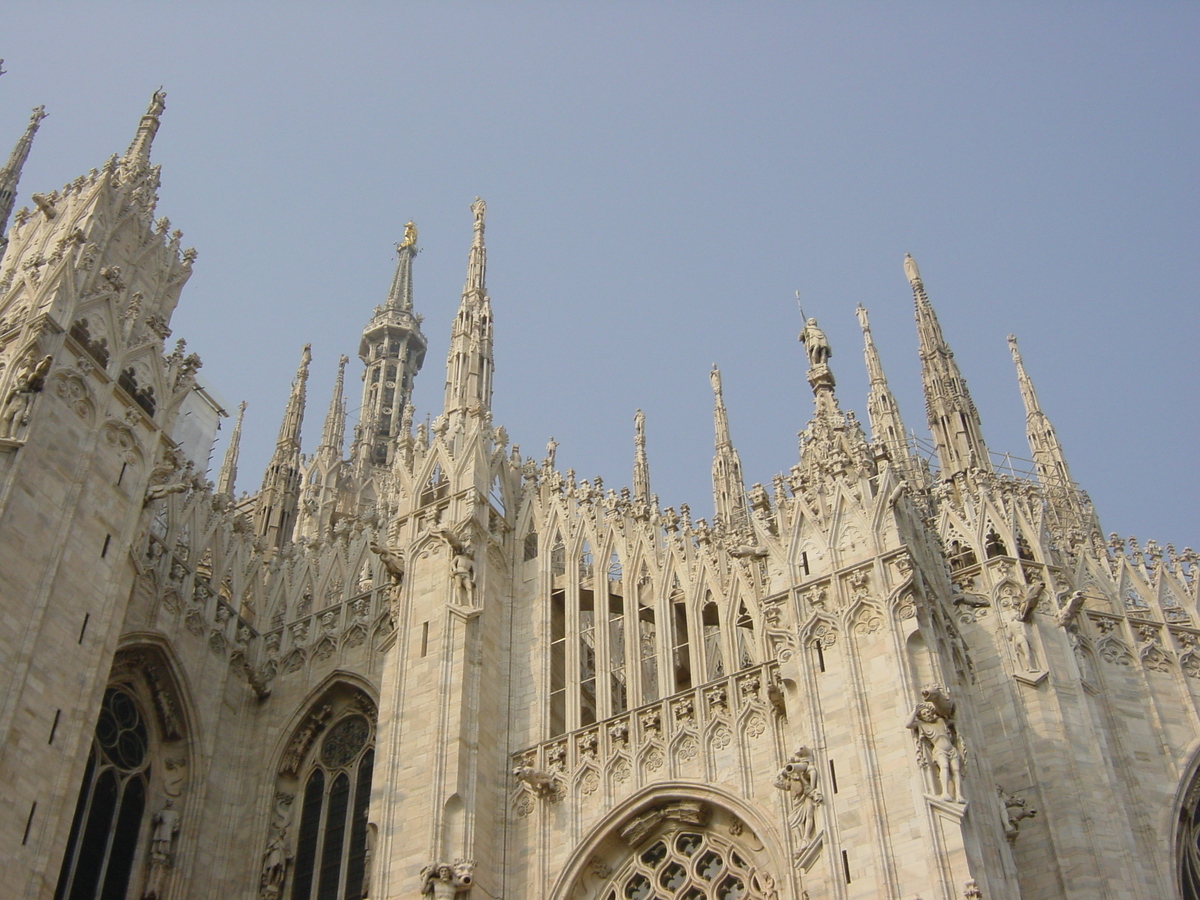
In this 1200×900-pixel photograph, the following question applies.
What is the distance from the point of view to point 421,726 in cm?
2020

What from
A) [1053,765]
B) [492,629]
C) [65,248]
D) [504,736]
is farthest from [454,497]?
[1053,765]

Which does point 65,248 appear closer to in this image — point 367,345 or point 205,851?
point 205,851

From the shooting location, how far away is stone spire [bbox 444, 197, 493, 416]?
2519 cm

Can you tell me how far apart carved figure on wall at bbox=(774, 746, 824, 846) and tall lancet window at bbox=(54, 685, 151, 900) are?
1074cm

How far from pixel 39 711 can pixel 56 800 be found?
Answer: 4.08ft

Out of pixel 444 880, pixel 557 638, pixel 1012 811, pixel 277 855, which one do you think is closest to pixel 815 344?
pixel 557 638

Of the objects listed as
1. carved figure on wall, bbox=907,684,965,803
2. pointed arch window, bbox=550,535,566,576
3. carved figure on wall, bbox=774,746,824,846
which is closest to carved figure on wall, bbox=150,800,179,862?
pointed arch window, bbox=550,535,566,576

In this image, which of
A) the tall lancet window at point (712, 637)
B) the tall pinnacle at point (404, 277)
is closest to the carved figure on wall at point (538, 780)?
the tall lancet window at point (712, 637)

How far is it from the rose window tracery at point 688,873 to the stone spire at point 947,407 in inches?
327

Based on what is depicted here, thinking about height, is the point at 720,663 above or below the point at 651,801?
above

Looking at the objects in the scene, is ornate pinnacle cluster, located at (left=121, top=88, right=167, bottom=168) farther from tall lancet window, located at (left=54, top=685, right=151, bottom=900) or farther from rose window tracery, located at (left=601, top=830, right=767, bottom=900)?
rose window tracery, located at (left=601, top=830, right=767, bottom=900)

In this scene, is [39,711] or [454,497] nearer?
[39,711]

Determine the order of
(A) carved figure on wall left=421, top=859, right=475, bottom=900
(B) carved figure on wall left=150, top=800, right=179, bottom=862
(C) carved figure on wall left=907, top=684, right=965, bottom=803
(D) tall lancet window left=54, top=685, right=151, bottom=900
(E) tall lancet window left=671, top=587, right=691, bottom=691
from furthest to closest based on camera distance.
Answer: (B) carved figure on wall left=150, top=800, right=179, bottom=862 < (E) tall lancet window left=671, top=587, right=691, bottom=691 < (D) tall lancet window left=54, top=685, right=151, bottom=900 < (A) carved figure on wall left=421, top=859, right=475, bottom=900 < (C) carved figure on wall left=907, top=684, right=965, bottom=803

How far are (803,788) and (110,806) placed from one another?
11.4 m
